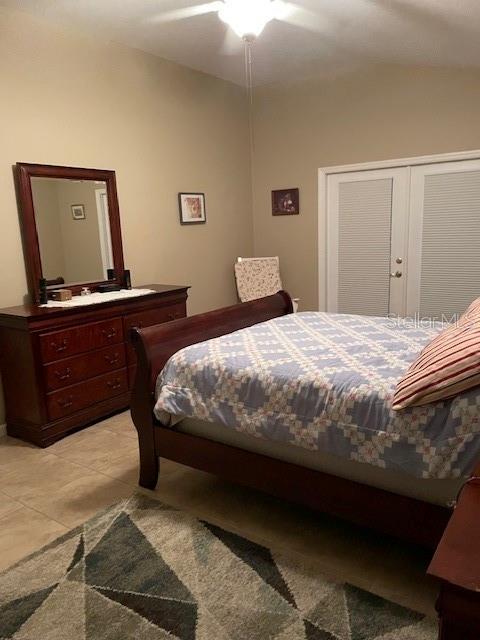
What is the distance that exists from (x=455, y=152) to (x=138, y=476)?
12.1ft

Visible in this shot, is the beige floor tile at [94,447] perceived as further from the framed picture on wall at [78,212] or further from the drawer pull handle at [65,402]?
the framed picture on wall at [78,212]

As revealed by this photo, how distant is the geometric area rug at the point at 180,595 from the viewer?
5.18 ft

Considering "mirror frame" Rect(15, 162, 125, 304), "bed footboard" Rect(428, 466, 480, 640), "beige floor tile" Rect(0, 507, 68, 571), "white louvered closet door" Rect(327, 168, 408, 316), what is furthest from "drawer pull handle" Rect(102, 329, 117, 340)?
"bed footboard" Rect(428, 466, 480, 640)

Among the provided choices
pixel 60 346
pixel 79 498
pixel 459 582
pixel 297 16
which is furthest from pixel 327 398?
pixel 297 16

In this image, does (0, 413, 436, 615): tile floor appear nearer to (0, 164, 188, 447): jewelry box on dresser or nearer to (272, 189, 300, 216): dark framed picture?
(0, 164, 188, 447): jewelry box on dresser

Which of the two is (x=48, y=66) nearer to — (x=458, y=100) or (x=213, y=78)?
(x=213, y=78)

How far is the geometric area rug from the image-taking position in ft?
5.18

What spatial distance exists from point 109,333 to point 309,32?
276 centimetres

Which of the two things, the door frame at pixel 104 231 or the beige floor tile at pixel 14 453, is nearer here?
the beige floor tile at pixel 14 453

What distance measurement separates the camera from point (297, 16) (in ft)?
11.0

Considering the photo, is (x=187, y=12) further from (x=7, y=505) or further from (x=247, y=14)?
(x=7, y=505)

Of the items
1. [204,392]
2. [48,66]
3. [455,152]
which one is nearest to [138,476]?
[204,392]

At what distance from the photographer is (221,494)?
2.41m

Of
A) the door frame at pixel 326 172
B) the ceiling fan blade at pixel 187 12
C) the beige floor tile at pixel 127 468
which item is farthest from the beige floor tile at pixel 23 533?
the door frame at pixel 326 172
